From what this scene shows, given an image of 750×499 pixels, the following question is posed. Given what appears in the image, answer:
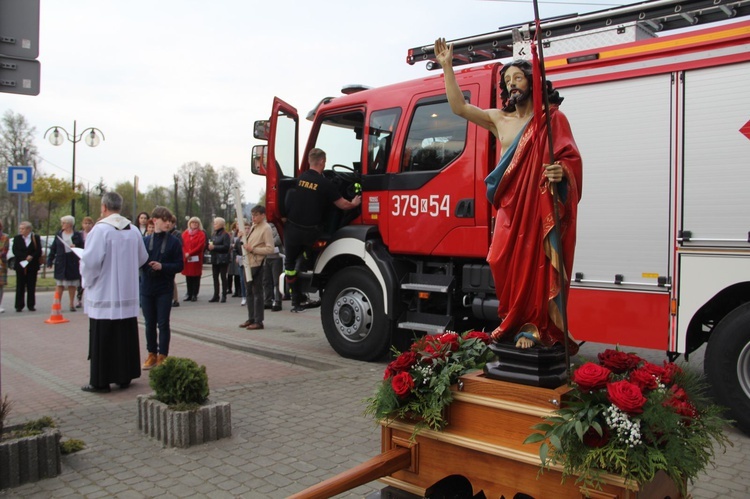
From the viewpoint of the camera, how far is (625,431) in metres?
2.30

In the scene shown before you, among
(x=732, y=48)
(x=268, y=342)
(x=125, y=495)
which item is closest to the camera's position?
(x=125, y=495)

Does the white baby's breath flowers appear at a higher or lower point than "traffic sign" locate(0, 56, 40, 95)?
lower

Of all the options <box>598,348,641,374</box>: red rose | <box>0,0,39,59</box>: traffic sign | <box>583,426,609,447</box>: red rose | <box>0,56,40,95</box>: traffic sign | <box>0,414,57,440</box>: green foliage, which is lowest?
<box>0,414,57,440</box>: green foliage

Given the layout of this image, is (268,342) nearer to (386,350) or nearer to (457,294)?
(386,350)

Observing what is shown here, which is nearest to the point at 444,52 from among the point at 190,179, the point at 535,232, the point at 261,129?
the point at 535,232

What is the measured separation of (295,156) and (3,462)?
5358 mm

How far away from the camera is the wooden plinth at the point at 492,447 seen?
101 inches

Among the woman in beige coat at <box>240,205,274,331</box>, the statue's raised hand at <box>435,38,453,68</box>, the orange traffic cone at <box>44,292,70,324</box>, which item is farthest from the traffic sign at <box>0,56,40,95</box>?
the orange traffic cone at <box>44,292,70,324</box>

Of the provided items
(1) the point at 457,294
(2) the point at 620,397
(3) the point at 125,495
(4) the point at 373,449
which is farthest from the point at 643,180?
(3) the point at 125,495

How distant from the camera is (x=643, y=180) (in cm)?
556

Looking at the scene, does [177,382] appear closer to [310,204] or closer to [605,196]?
[310,204]

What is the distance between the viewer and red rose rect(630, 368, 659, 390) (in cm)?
249

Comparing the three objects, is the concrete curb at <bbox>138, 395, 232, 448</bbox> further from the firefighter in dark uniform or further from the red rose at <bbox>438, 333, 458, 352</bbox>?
the firefighter in dark uniform

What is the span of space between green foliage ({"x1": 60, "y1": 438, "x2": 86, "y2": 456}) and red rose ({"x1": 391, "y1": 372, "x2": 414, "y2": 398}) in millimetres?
2851
